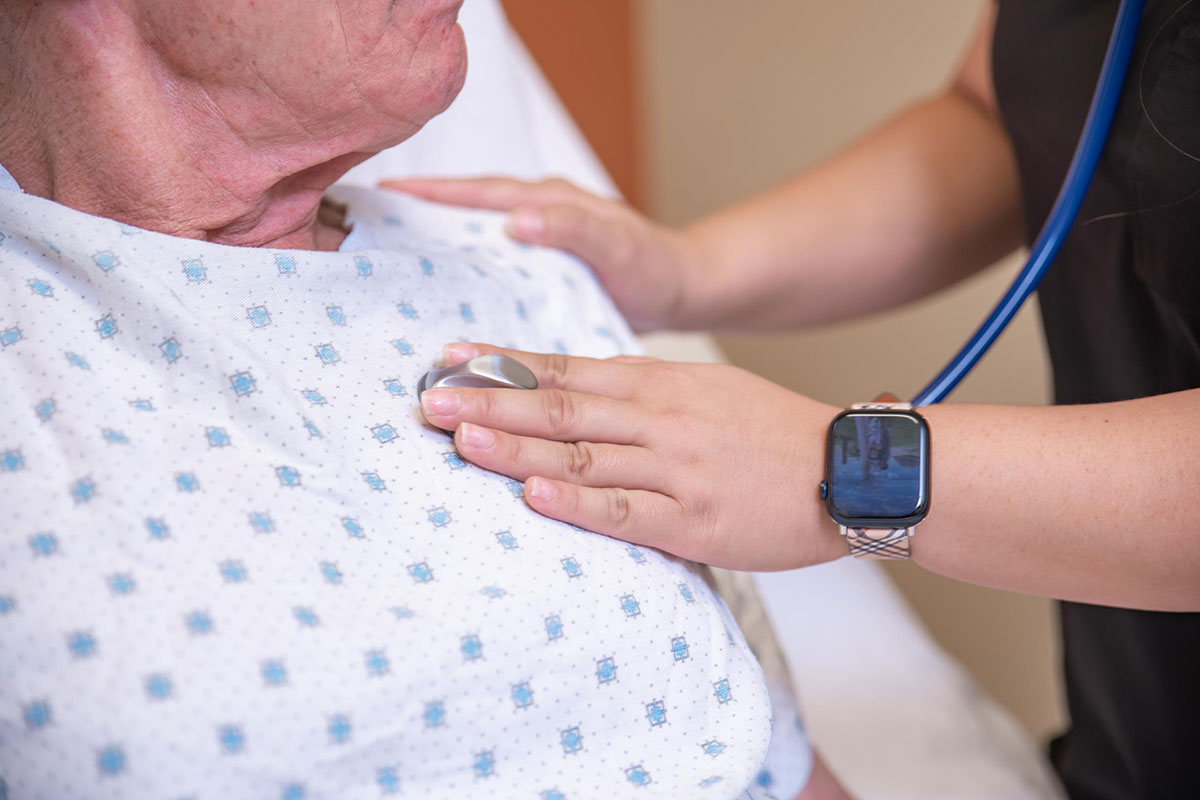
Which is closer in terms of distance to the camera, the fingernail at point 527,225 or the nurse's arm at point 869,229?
the fingernail at point 527,225

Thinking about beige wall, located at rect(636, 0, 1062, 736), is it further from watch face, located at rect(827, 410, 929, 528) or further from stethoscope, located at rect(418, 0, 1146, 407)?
watch face, located at rect(827, 410, 929, 528)

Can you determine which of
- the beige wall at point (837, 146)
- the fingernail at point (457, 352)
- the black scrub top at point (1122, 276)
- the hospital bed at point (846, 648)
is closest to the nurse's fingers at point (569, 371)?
the fingernail at point (457, 352)

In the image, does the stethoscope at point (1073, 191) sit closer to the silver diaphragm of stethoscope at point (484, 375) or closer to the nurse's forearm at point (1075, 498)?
the nurse's forearm at point (1075, 498)

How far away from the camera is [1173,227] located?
83 centimetres

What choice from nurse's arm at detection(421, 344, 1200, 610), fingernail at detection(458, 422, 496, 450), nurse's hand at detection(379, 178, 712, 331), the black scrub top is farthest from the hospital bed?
fingernail at detection(458, 422, 496, 450)

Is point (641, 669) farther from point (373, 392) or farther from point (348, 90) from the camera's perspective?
point (348, 90)

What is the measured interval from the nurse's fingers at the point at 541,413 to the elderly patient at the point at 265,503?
1.2 inches

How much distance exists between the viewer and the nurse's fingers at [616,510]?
0.71 m

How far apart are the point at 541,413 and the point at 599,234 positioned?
35cm

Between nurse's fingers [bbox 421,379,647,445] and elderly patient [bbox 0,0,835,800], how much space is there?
0.03 metres

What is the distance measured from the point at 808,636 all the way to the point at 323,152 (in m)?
0.86

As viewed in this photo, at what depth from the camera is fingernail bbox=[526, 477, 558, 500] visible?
Answer: 0.71m

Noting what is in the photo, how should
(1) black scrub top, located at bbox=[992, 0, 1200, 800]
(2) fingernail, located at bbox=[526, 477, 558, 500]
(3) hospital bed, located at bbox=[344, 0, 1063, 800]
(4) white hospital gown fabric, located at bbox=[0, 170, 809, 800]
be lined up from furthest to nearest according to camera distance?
(3) hospital bed, located at bbox=[344, 0, 1063, 800]
(1) black scrub top, located at bbox=[992, 0, 1200, 800]
(2) fingernail, located at bbox=[526, 477, 558, 500]
(4) white hospital gown fabric, located at bbox=[0, 170, 809, 800]

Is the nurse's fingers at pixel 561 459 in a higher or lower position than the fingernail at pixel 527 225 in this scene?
lower
